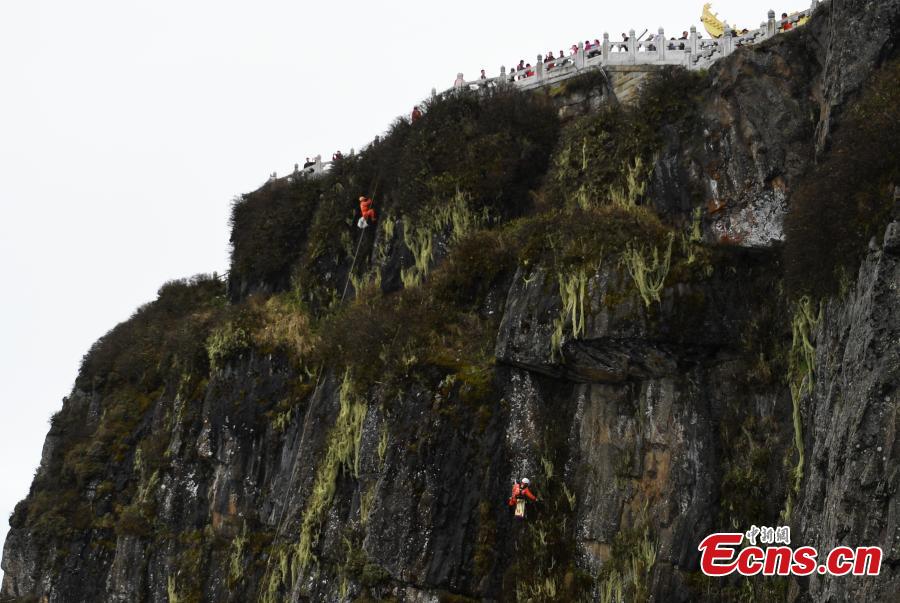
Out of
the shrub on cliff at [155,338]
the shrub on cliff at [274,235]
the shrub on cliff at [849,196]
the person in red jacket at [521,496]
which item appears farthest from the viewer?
the shrub on cliff at [155,338]

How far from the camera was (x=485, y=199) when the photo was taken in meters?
26.5

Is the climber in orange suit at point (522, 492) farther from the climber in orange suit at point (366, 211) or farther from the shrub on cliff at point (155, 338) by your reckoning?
the shrub on cliff at point (155, 338)

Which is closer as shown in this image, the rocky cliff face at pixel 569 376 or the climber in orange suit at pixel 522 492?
the rocky cliff face at pixel 569 376

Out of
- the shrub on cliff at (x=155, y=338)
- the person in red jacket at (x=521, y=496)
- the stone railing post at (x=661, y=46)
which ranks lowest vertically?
the person in red jacket at (x=521, y=496)

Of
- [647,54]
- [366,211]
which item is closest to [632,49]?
[647,54]

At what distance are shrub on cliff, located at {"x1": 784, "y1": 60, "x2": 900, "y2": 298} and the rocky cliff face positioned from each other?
1.55ft

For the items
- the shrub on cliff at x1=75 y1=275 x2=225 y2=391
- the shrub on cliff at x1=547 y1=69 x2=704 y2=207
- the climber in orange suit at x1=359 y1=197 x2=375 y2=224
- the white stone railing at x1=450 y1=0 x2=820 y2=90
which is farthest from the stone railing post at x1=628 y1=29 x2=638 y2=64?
the shrub on cliff at x1=75 y1=275 x2=225 y2=391

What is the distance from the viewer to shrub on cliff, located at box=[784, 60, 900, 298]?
15.6 m

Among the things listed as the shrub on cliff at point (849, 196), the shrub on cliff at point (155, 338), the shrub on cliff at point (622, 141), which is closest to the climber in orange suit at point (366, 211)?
the shrub on cliff at point (155, 338)

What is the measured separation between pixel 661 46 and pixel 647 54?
0.46m

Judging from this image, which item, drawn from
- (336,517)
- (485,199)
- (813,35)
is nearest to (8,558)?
(336,517)

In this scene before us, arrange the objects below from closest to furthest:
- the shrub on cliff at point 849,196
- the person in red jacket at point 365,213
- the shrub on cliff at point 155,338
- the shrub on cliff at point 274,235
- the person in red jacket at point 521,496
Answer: the shrub on cliff at point 849,196 → the person in red jacket at point 521,496 → the person in red jacket at point 365,213 → the shrub on cliff at point 274,235 → the shrub on cliff at point 155,338

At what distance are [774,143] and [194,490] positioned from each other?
17.9m

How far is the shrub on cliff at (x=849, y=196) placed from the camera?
15633 millimetres
